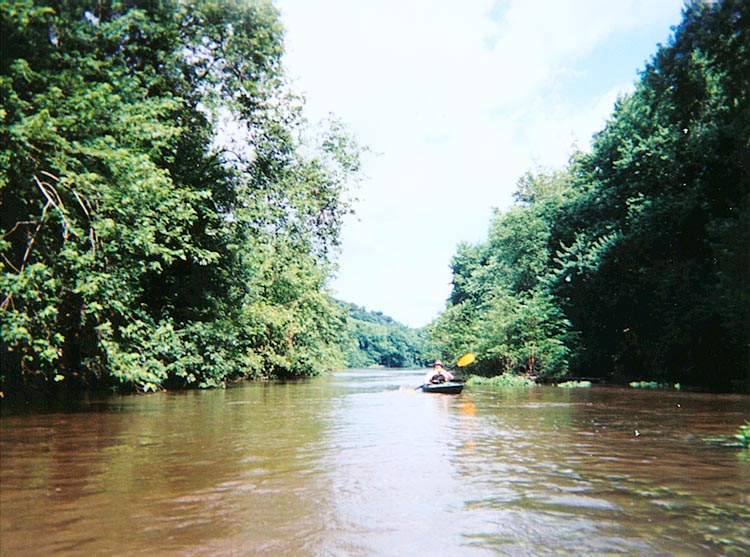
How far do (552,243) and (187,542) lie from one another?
35.8m

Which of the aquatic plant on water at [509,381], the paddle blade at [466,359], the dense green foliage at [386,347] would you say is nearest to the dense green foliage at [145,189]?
the paddle blade at [466,359]

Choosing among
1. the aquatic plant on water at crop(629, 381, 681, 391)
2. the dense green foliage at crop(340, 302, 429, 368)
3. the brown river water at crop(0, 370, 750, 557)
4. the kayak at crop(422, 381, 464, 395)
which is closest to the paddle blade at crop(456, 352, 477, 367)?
the kayak at crop(422, 381, 464, 395)

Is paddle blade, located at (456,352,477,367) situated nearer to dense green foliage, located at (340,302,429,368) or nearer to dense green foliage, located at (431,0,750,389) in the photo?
dense green foliage, located at (431,0,750,389)

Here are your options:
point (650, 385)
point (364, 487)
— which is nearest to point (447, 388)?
point (650, 385)

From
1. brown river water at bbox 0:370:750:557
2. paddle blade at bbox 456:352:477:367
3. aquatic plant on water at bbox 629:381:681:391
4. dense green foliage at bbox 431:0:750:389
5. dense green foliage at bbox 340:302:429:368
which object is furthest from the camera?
dense green foliage at bbox 340:302:429:368

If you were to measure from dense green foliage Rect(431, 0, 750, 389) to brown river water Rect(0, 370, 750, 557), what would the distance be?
34.9 feet

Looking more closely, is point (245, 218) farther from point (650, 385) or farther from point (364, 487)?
point (650, 385)

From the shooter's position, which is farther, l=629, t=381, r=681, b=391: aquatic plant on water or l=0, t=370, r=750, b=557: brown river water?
l=629, t=381, r=681, b=391: aquatic plant on water

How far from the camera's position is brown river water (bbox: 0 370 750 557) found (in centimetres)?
511

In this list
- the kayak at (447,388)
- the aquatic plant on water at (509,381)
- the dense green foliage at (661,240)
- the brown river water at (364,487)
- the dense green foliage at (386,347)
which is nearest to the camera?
the brown river water at (364,487)

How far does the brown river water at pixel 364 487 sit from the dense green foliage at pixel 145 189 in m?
2.46

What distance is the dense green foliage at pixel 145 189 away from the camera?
11867 mm

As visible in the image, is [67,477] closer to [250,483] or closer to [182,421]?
[250,483]

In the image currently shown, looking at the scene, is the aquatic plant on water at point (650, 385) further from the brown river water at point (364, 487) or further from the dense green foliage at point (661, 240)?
the brown river water at point (364, 487)
